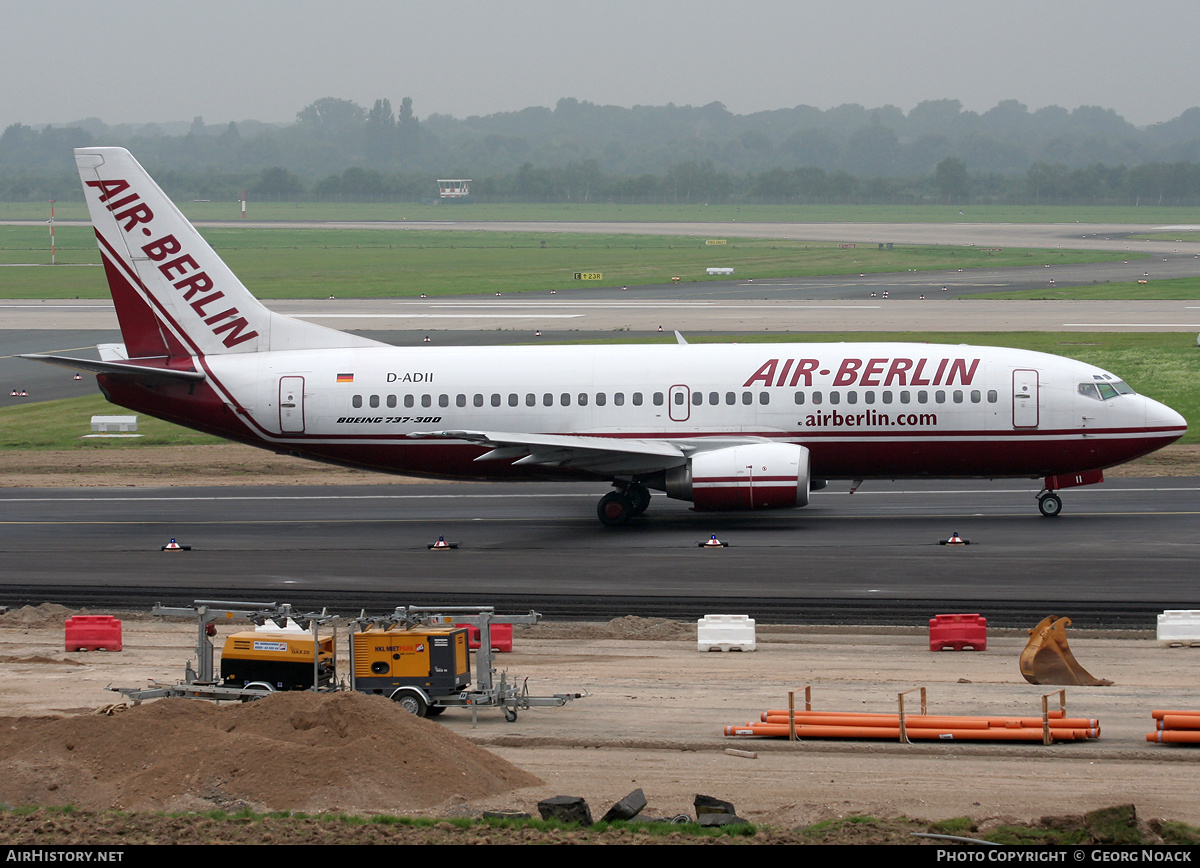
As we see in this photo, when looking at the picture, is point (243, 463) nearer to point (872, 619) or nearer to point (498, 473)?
point (498, 473)

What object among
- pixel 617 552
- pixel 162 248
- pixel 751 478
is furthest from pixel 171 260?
pixel 751 478

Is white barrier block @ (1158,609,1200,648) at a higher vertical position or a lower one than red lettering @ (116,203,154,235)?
lower

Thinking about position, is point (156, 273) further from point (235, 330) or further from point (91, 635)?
point (91, 635)

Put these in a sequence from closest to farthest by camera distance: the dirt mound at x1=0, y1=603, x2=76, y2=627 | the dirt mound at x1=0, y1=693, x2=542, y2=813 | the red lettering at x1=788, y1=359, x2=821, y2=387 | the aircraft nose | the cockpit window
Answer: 1. the dirt mound at x1=0, y1=693, x2=542, y2=813
2. the dirt mound at x1=0, y1=603, x2=76, y2=627
3. the aircraft nose
4. the cockpit window
5. the red lettering at x1=788, y1=359, x2=821, y2=387

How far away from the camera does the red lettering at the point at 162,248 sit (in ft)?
123

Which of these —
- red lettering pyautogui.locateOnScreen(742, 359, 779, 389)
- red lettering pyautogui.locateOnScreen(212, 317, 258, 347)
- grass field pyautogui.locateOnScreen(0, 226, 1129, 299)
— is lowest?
red lettering pyautogui.locateOnScreen(742, 359, 779, 389)

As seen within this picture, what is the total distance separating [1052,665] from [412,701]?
10256mm

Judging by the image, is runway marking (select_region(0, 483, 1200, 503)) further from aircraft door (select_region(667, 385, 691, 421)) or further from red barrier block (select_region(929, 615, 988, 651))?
red barrier block (select_region(929, 615, 988, 651))

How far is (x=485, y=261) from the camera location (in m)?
142

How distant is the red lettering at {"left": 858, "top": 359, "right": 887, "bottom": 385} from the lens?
35906 millimetres

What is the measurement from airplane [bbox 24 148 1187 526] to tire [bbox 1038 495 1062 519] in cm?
6

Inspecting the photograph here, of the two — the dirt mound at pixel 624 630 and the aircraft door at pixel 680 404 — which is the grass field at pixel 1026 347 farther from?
the dirt mound at pixel 624 630

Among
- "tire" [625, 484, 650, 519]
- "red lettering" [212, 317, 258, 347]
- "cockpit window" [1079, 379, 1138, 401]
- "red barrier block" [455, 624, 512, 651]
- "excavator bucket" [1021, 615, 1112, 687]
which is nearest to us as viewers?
"excavator bucket" [1021, 615, 1112, 687]

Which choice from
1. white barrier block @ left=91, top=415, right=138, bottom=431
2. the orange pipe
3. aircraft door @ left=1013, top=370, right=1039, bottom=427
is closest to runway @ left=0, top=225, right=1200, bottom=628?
aircraft door @ left=1013, top=370, right=1039, bottom=427
